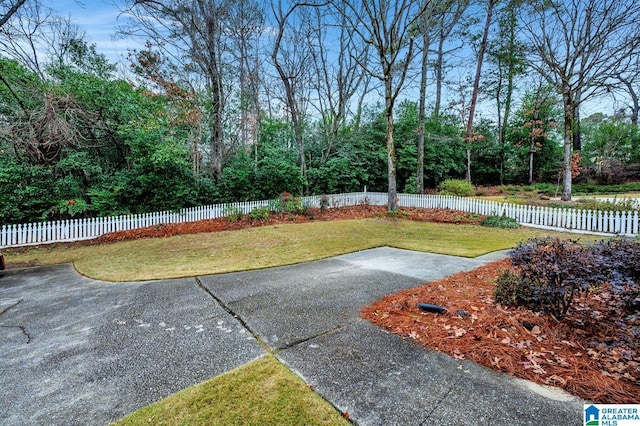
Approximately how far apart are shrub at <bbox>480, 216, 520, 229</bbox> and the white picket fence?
1.53 feet

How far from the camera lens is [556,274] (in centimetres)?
279

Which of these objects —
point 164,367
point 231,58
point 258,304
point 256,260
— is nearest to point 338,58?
point 231,58

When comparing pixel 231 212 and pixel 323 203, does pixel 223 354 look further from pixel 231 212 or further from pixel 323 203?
pixel 323 203

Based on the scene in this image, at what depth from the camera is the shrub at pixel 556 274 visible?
266 centimetres

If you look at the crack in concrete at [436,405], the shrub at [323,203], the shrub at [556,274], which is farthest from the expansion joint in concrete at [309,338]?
the shrub at [323,203]

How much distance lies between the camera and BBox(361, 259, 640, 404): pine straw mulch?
2020mm

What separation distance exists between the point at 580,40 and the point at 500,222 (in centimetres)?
890

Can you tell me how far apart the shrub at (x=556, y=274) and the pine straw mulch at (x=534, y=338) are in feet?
0.61

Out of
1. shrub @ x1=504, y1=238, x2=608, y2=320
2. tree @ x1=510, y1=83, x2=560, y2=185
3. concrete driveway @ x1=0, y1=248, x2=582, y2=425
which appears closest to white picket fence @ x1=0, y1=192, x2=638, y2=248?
concrete driveway @ x1=0, y1=248, x2=582, y2=425

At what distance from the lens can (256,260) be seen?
19.7 ft

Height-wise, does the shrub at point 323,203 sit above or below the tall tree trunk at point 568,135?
below

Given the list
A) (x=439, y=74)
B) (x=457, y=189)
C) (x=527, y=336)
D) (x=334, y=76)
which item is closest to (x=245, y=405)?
(x=527, y=336)

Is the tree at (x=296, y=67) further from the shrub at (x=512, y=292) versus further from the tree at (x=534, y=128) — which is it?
the tree at (x=534, y=128)

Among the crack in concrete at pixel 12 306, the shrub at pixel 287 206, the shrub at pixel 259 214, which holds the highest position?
the shrub at pixel 287 206
